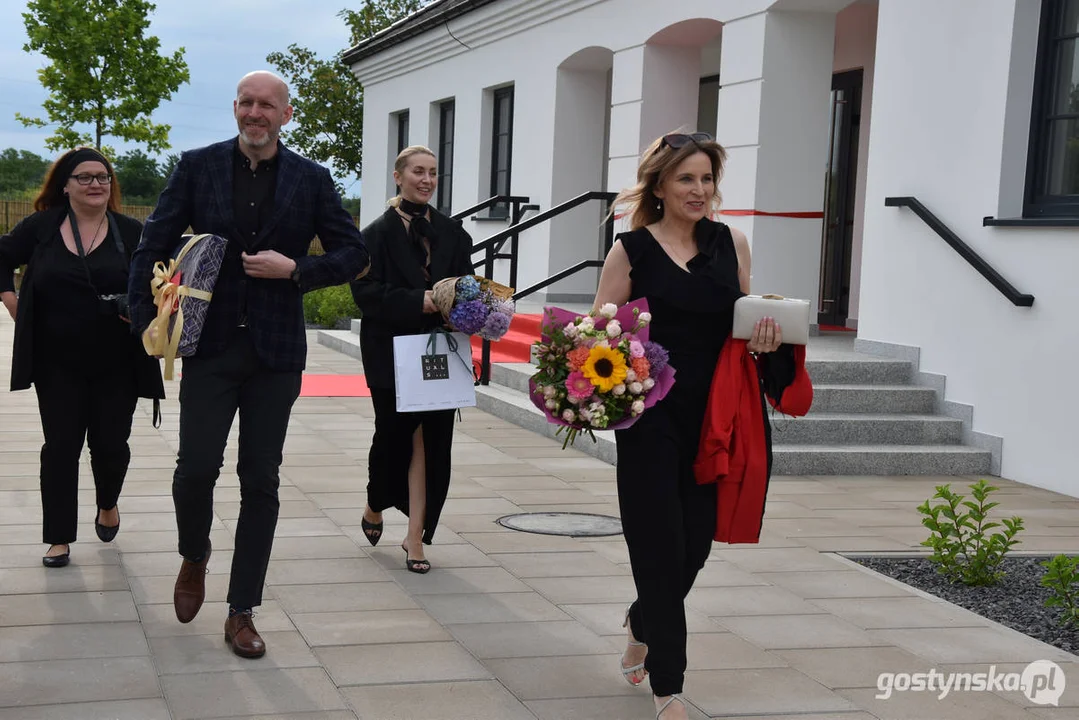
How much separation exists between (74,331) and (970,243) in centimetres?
610

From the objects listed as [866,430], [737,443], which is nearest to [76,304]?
[737,443]

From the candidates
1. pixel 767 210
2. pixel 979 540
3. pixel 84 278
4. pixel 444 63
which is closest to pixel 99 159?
pixel 84 278

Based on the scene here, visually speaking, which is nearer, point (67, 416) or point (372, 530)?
point (67, 416)

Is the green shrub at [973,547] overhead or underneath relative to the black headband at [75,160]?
underneath

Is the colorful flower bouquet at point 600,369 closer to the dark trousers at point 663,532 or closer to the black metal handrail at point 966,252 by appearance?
the dark trousers at point 663,532

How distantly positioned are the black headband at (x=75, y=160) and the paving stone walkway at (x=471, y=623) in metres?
1.70

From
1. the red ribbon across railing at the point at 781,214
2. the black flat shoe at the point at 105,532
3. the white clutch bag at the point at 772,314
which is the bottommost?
the black flat shoe at the point at 105,532

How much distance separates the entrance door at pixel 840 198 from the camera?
13.7m

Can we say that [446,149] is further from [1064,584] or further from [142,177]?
[142,177]

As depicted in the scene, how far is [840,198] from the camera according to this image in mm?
13836

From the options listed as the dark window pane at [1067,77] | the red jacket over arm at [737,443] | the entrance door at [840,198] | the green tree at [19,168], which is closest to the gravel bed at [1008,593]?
the red jacket over arm at [737,443]

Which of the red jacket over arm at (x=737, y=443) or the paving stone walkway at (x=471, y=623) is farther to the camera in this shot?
the paving stone walkway at (x=471, y=623)

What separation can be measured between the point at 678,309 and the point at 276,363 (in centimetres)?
144

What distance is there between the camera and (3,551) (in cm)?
607
